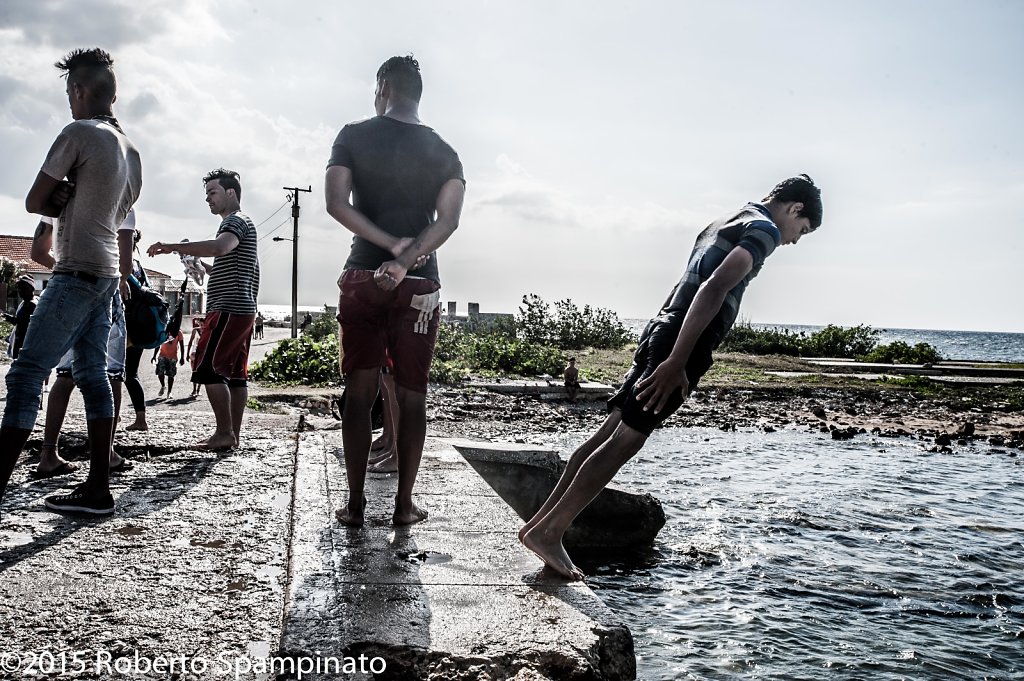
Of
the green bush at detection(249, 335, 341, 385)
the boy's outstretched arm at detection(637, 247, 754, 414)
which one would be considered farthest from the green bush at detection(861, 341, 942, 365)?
the boy's outstretched arm at detection(637, 247, 754, 414)

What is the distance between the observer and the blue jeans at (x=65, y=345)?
11.2 ft

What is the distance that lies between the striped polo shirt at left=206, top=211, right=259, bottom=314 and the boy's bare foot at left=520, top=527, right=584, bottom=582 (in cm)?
322

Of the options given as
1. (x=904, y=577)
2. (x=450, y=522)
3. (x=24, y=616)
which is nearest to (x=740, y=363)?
(x=904, y=577)

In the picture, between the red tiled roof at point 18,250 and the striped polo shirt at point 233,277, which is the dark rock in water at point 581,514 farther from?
the red tiled roof at point 18,250

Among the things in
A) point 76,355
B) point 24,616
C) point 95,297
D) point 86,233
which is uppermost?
→ point 86,233

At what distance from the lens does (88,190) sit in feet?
11.7

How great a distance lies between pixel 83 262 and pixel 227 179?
230cm

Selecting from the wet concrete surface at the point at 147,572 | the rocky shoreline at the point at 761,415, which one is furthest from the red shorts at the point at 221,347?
the rocky shoreline at the point at 761,415

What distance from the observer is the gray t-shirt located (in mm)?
3514

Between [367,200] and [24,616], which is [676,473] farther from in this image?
[24,616]

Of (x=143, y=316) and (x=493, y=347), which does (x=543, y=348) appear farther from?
(x=143, y=316)

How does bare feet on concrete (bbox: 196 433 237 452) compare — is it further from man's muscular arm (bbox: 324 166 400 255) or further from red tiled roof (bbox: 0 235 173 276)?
red tiled roof (bbox: 0 235 173 276)

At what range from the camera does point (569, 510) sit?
3.15m

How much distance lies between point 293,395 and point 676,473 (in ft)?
17.1
